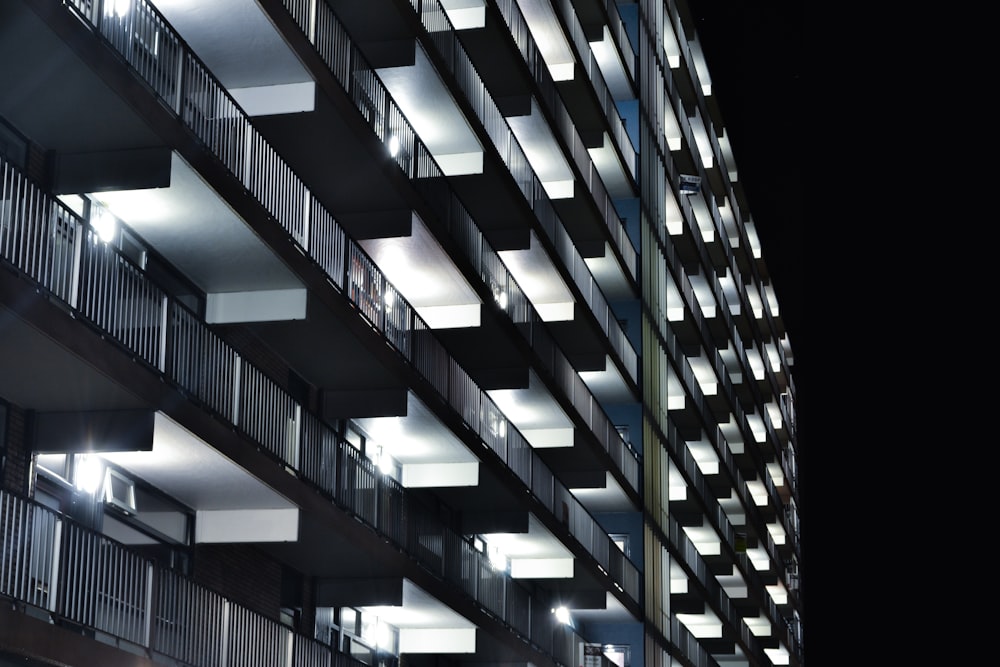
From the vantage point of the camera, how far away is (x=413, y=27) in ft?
98.8

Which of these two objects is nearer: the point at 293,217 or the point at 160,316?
the point at 160,316

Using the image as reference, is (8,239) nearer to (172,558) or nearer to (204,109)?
(204,109)

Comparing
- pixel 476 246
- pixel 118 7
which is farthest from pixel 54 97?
pixel 476 246

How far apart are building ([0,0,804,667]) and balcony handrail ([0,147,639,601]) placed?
0.06 meters

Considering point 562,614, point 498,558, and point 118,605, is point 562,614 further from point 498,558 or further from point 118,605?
point 118,605

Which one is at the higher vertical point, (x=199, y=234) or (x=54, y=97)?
(x=54, y=97)

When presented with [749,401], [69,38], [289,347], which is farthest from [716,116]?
[69,38]

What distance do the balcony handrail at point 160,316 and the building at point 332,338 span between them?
2.2 inches

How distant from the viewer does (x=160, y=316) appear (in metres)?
19.9

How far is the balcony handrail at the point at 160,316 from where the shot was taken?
1706 centimetres

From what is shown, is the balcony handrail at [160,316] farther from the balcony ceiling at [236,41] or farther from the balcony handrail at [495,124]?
the balcony handrail at [495,124]

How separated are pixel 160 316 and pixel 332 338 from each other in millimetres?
6595

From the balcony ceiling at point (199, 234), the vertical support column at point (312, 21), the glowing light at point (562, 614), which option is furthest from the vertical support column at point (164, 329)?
the glowing light at point (562, 614)

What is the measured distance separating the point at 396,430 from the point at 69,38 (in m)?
15.2
